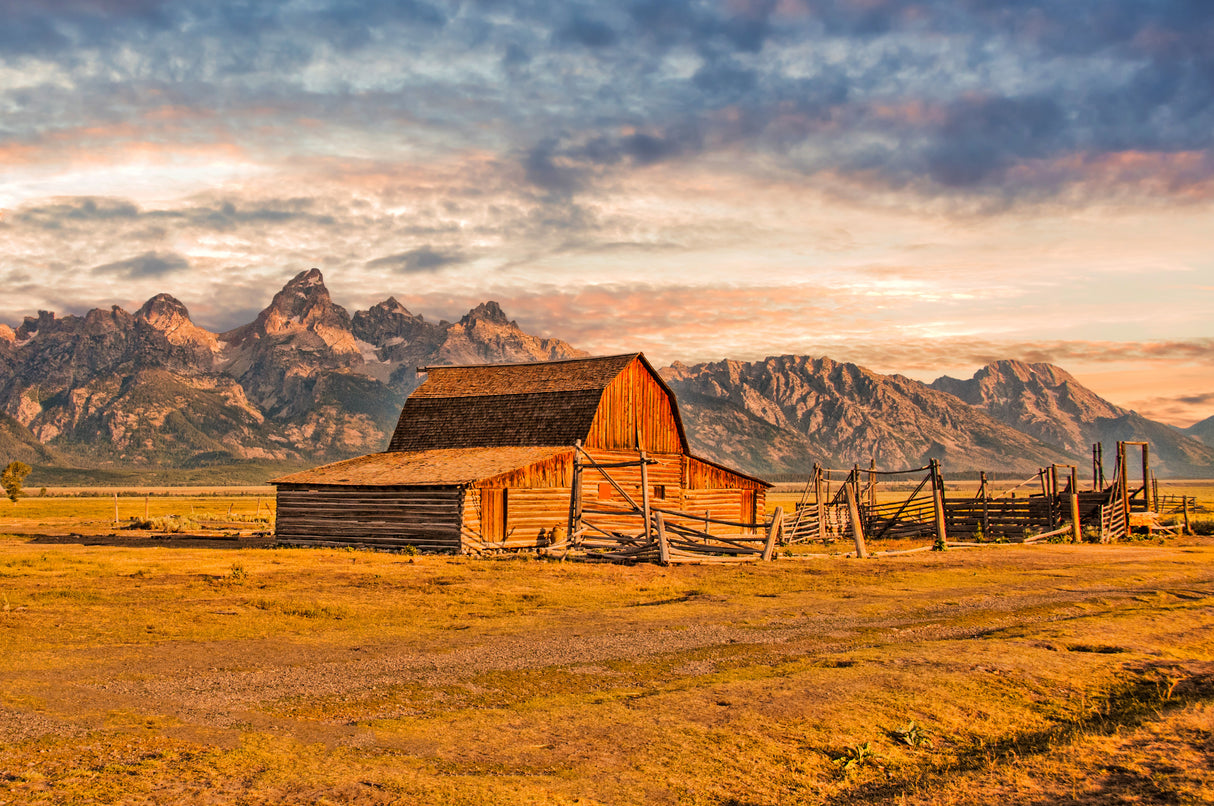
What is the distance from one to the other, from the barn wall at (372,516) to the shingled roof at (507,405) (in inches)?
272

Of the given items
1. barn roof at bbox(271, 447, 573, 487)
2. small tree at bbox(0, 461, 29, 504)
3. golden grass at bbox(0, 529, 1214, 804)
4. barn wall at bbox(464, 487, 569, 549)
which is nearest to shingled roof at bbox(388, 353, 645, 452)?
barn roof at bbox(271, 447, 573, 487)

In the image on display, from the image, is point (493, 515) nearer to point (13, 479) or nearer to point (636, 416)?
point (636, 416)

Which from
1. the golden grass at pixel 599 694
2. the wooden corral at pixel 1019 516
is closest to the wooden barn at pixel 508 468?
the wooden corral at pixel 1019 516

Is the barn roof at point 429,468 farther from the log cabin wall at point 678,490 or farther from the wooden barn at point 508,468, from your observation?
the log cabin wall at point 678,490

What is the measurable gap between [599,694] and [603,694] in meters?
0.05

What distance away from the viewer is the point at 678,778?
26.3 feet

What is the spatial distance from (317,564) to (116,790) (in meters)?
21.6

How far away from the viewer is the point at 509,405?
1663 inches

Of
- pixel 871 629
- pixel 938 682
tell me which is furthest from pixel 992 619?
pixel 938 682

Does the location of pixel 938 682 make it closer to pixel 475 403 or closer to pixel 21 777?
pixel 21 777

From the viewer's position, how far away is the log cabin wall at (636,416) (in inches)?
1569

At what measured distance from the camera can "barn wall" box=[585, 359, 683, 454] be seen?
3984 cm

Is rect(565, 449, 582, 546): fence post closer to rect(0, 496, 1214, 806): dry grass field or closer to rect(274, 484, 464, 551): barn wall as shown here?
rect(274, 484, 464, 551): barn wall

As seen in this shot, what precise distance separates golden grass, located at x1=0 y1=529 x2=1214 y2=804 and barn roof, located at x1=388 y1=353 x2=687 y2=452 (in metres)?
18.2
